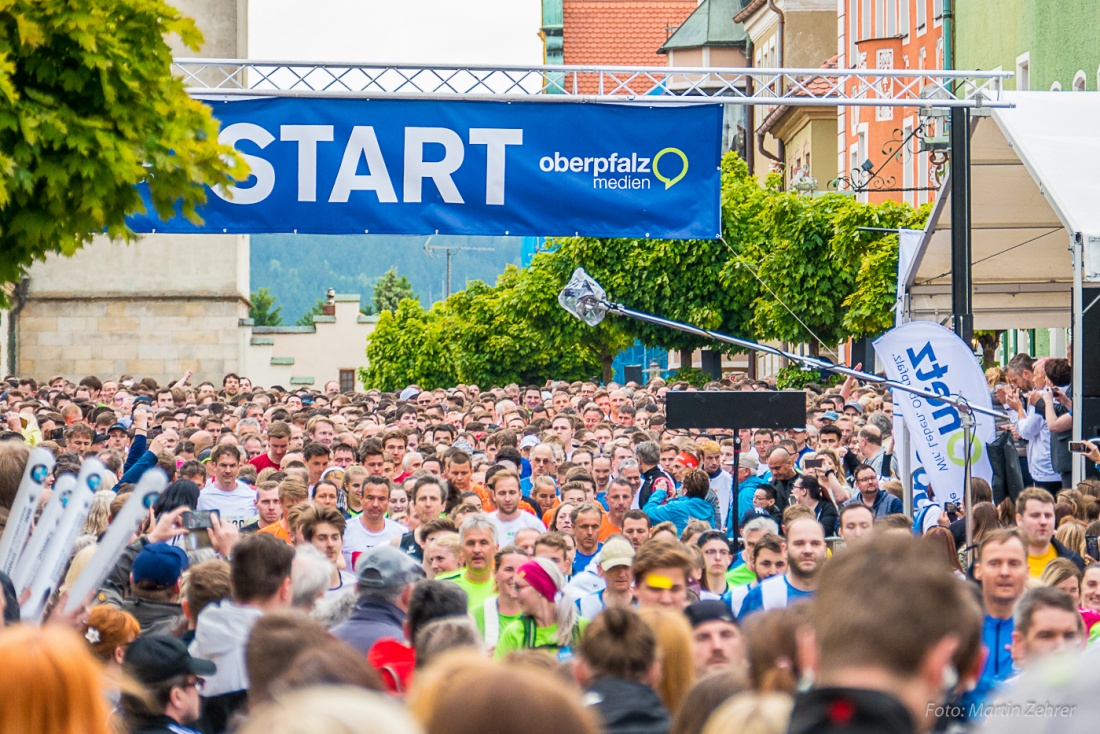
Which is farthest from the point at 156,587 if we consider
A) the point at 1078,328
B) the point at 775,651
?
the point at 1078,328

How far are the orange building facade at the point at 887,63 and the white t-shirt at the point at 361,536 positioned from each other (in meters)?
29.6

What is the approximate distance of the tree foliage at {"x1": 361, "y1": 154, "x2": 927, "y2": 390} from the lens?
31.3 metres

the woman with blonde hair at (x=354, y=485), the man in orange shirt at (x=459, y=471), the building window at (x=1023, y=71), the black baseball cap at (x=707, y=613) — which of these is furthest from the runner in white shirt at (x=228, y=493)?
the building window at (x=1023, y=71)

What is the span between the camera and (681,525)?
11359 millimetres

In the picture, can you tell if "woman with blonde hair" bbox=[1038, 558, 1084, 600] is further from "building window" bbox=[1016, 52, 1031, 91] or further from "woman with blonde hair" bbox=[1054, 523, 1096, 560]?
"building window" bbox=[1016, 52, 1031, 91]

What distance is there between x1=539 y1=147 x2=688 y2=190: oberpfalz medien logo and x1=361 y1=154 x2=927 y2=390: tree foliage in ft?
31.5

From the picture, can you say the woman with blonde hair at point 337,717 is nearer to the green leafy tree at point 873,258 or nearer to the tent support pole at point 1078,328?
the tent support pole at point 1078,328

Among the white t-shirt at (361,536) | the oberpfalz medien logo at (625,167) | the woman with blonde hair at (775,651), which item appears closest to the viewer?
the woman with blonde hair at (775,651)

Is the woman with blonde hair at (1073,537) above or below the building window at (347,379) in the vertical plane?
below

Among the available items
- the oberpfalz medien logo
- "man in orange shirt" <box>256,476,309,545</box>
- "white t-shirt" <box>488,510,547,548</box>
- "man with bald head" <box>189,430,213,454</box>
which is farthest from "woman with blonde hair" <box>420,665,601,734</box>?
"man with bald head" <box>189,430,213,454</box>

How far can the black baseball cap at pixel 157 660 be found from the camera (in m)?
5.35

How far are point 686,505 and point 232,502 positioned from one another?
11.7 feet

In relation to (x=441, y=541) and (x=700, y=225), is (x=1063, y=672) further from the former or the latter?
(x=700, y=225)

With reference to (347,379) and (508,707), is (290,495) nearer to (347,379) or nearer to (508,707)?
(508,707)
